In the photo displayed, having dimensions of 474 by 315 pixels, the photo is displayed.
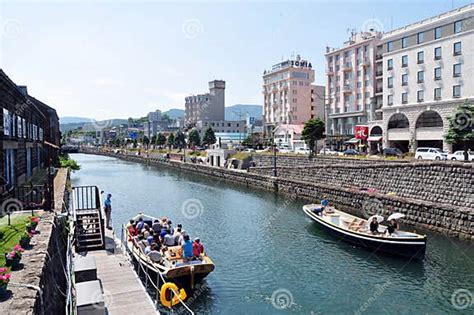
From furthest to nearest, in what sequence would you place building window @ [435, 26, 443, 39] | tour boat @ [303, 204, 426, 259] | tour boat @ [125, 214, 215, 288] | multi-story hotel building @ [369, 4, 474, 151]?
building window @ [435, 26, 443, 39], multi-story hotel building @ [369, 4, 474, 151], tour boat @ [303, 204, 426, 259], tour boat @ [125, 214, 215, 288]

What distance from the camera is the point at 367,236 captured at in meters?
21.9

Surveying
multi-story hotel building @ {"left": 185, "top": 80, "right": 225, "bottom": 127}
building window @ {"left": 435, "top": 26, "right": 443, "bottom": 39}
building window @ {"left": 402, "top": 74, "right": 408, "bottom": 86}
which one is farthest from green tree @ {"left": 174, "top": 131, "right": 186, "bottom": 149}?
building window @ {"left": 435, "top": 26, "right": 443, "bottom": 39}

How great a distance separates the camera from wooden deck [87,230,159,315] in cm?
1199

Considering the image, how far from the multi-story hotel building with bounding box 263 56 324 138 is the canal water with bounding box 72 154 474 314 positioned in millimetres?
70786

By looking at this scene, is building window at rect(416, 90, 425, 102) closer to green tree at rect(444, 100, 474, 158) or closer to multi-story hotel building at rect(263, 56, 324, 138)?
green tree at rect(444, 100, 474, 158)

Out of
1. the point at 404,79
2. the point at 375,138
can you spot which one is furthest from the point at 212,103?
the point at 404,79

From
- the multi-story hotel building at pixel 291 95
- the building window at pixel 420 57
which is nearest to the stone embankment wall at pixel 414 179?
the building window at pixel 420 57

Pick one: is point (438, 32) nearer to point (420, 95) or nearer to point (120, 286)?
point (420, 95)

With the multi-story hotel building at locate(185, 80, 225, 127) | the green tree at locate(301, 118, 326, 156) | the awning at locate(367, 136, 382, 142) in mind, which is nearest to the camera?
the green tree at locate(301, 118, 326, 156)

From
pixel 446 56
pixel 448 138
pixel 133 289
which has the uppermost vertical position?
pixel 446 56

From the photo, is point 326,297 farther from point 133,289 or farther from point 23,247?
point 23,247

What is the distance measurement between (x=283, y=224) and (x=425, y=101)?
33.4 metres

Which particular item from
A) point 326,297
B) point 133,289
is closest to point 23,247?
point 133,289

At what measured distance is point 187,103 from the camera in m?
178
